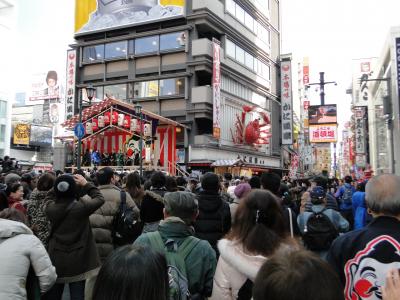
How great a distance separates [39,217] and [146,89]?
28.3 m

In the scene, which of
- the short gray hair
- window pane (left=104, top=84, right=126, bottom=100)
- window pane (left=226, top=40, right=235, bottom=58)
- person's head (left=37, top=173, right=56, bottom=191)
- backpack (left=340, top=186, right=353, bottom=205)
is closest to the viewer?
the short gray hair

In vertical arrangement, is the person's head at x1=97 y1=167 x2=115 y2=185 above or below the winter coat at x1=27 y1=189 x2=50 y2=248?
above

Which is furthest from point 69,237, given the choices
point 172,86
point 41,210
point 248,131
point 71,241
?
point 248,131

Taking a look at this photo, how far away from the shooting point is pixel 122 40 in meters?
33.9

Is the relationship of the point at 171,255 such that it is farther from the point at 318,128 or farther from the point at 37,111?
the point at 37,111

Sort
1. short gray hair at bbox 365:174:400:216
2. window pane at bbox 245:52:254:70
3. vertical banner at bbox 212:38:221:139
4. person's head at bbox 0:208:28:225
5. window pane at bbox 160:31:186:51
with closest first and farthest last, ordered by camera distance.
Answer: short gray hair at bbox 365:174:400:216 < person's head at bbox 0:208:28:225 < vertical banner at bbox 212:38:221:139 < window pane at bbox 160:31:186:51 < window pane at bbox 245:52:254:70

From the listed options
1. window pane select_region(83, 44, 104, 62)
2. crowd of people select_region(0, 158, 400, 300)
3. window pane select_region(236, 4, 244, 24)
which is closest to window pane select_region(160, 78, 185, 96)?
window pane select_region(83, 44, 104, 62)

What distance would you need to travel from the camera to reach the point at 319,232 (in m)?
4.90

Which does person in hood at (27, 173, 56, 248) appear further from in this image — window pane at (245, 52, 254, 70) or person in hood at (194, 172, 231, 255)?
window pane at (245, 52, 254, 70)

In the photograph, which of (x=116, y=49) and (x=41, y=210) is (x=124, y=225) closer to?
(x=41, y=210)

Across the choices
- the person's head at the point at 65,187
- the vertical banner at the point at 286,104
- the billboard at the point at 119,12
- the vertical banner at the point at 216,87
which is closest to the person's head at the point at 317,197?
the person's head at the point at 65,187

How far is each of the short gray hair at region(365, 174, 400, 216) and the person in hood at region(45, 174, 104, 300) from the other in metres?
2.93

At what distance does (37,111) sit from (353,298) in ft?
271

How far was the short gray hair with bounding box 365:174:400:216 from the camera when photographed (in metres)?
2.68
